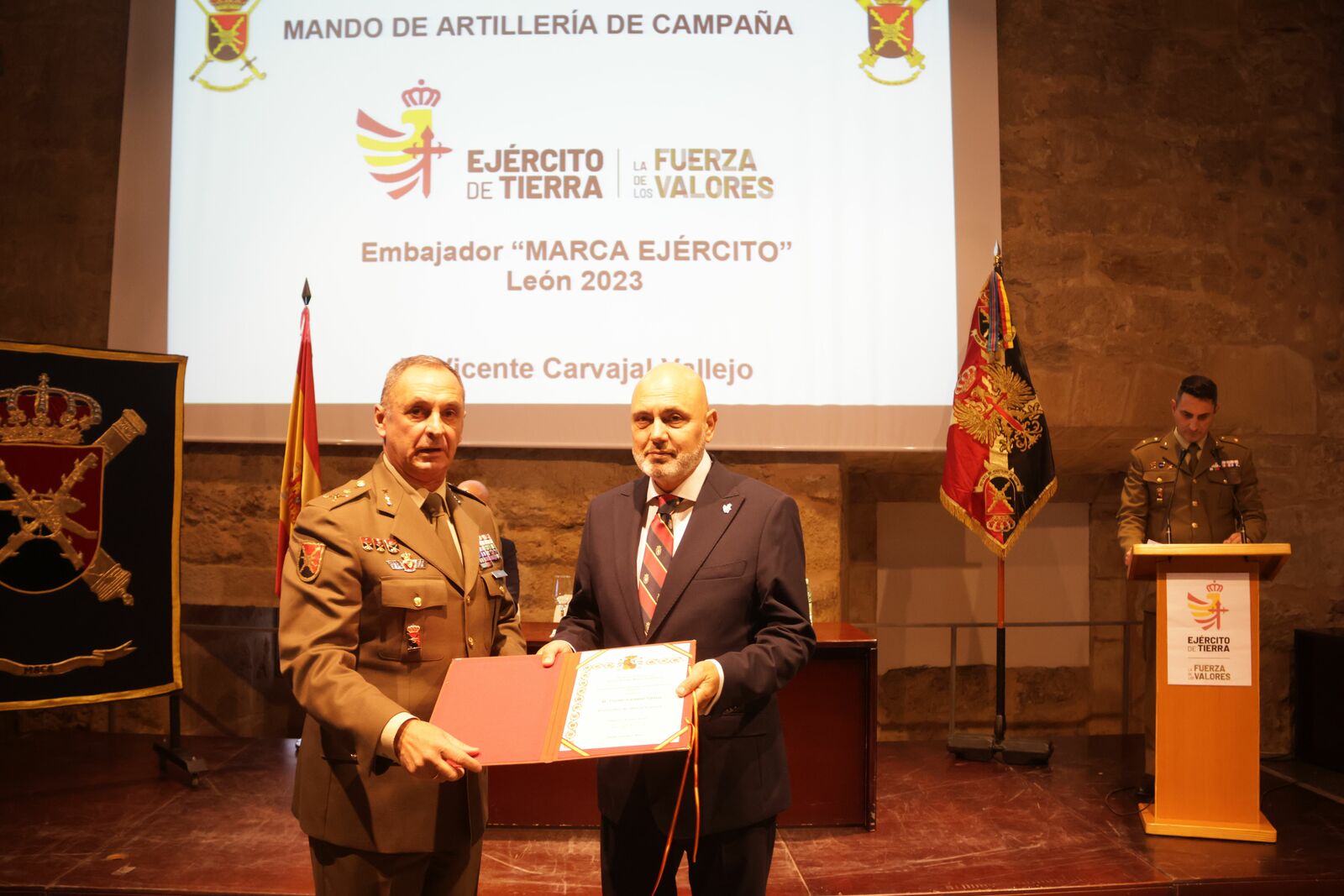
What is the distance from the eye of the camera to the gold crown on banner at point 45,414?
366 centimetres

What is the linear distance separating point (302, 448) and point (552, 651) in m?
Result: 2.59

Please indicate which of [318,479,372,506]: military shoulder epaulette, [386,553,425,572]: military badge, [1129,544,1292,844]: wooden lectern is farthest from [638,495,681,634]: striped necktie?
[1129,544,1292,844]: wooden lectern

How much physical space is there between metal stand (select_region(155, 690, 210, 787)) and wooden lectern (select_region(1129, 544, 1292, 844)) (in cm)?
372

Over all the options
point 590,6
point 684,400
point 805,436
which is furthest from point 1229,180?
point 684,400

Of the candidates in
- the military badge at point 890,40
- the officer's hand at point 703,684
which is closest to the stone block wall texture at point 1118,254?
the military badge at point 890,40

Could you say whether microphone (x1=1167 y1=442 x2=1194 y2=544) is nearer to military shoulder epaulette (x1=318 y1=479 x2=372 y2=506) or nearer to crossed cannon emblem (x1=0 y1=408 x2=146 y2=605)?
military shoulder epaulette (x1=318 y1=479 x2=372 y2=506)

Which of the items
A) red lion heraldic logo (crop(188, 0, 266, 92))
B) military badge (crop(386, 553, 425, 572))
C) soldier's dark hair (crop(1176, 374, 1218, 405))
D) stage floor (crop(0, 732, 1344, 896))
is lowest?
stage floor (crop(0, 732, 1344, 896))

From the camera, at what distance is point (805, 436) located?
15.0 feet

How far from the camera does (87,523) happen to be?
12.5 feet

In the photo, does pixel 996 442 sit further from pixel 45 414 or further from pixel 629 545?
pixel 45 414

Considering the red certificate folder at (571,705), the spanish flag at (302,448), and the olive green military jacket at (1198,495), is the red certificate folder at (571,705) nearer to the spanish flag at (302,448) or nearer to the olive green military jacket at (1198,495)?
the spanish flag at (302,448)

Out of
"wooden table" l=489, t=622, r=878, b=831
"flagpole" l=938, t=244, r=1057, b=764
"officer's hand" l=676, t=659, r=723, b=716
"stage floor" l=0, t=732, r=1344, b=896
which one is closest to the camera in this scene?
"officer's hand" l=676, t=659, r=723, b=716

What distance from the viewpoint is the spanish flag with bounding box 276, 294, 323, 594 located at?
3988mm

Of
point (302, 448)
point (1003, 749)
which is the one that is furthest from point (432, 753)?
point (1003, 749)
